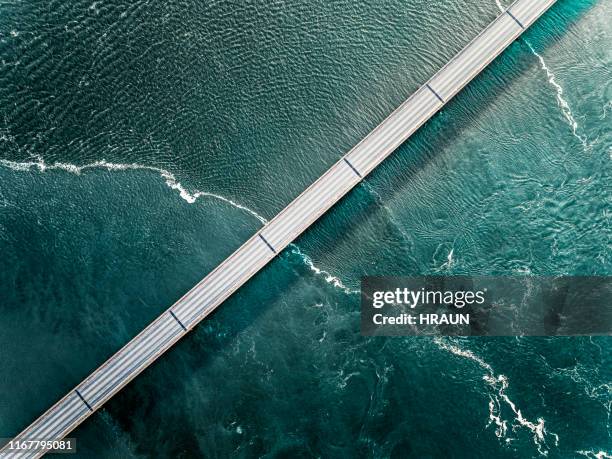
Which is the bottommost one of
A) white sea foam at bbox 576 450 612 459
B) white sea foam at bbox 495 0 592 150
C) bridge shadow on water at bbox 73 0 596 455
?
white sea foam at bbox 576 450 612 459

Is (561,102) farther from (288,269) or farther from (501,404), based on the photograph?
(288,269)

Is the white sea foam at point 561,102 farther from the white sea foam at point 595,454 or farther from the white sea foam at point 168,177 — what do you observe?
the white sea foam at point 595,454

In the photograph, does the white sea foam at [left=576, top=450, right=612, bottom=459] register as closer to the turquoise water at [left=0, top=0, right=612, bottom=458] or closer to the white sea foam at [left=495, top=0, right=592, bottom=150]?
the turquoise water at [left=0, top=0, right=612, bottom=458]

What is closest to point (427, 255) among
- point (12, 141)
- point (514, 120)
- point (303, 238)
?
point (303, 238)

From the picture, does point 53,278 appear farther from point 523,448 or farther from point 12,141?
point 523,448

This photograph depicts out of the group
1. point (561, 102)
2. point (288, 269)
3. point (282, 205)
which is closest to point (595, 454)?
point (561, 102)

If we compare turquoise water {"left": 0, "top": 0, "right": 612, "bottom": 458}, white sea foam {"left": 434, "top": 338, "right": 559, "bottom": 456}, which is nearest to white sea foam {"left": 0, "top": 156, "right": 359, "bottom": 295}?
turquoise water {"left": 0, "top": 0, "right": 612, "bottom": 458}

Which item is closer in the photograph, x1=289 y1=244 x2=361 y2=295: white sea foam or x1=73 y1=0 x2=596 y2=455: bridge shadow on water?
x1=73 y1=0 x2=596 y2=455: bridge shadow on water
